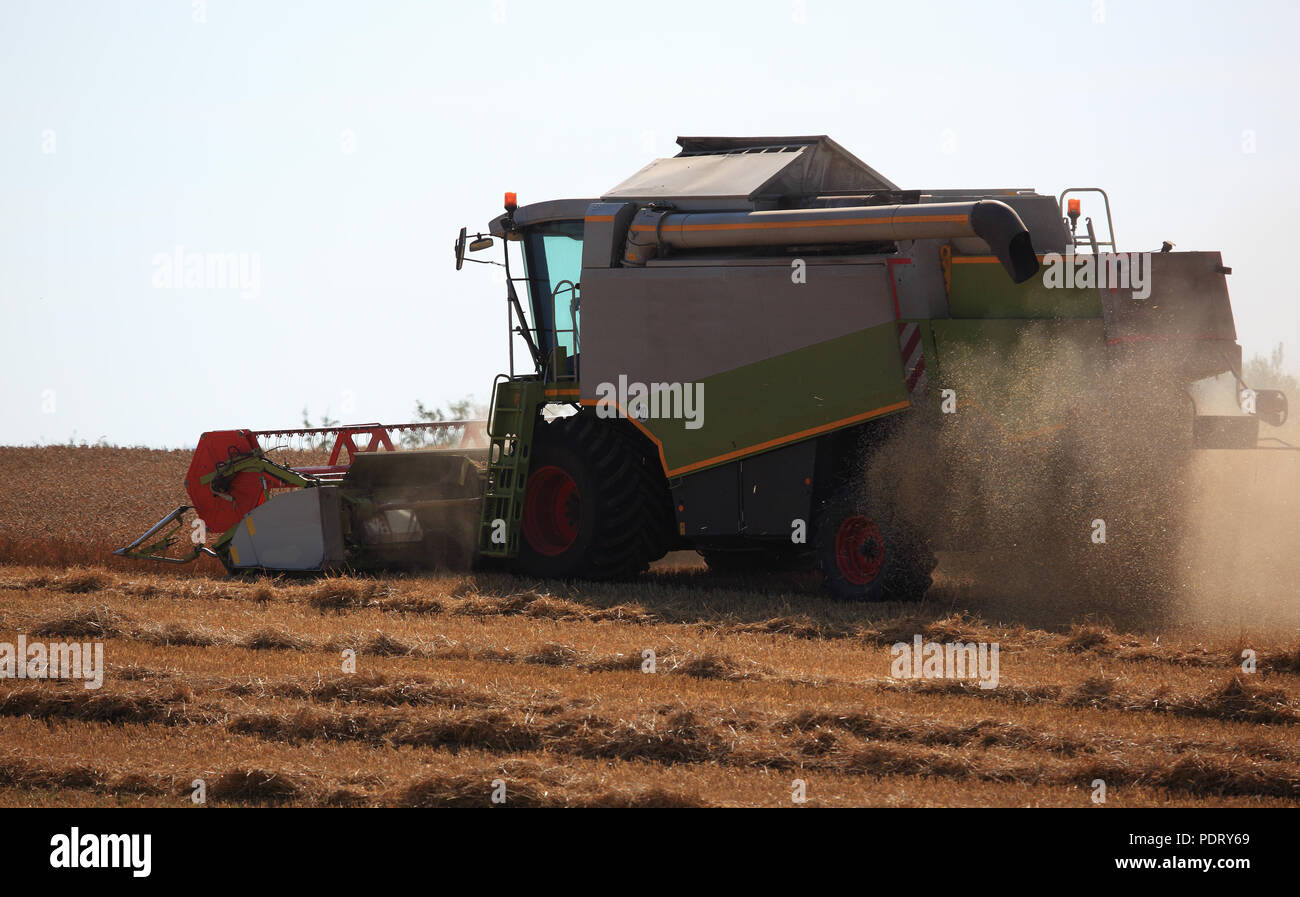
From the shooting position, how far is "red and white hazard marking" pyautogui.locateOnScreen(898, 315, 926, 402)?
32.7ft

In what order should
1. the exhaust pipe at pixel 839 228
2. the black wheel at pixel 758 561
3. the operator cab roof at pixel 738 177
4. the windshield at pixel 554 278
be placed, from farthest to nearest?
the black wheel at pixel 758 561 < the windshield at pixel 554 278 < the operator cab roof at pixel 738 177 < the exhaust pipe at pixel 839 228

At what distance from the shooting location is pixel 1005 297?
9.95 meters

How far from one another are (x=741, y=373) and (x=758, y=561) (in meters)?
2.48

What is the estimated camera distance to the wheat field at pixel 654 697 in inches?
229

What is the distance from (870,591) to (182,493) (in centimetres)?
1162

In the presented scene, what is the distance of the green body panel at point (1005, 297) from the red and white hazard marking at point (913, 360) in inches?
12.9

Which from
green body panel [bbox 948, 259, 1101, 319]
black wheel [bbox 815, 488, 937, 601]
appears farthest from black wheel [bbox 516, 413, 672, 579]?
green body panel [bbox 948, 259, 1101, 319]

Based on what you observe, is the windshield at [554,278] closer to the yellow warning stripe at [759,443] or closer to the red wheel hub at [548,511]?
the yellow warning stripe at [759,443]

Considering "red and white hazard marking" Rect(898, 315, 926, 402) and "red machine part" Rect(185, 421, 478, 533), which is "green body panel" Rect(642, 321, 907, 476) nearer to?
"red and white hazard marking" Rect(898, 315, 926, 402)

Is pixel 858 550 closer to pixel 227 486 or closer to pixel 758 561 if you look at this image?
pixel 758 561

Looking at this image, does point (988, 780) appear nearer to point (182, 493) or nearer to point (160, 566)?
point (160, 566)

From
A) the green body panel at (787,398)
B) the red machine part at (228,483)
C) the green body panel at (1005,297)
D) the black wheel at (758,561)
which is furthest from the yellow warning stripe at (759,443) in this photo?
the red machine part at (228,483)

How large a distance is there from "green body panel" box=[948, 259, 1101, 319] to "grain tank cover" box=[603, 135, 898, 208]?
5.47ft

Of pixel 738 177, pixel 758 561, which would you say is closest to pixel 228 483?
pixel 758 561
